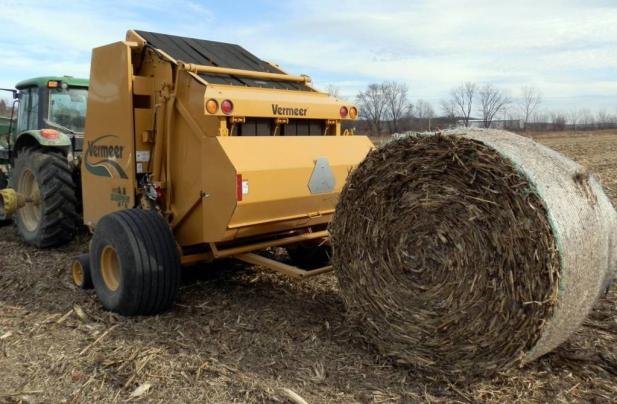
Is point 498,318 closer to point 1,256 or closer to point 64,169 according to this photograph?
point 64,169

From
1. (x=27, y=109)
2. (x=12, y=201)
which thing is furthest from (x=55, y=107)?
(x=12, y=201)

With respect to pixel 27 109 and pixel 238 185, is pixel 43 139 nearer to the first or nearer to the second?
pixel 27 109

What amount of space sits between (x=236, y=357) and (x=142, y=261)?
1.17 meters

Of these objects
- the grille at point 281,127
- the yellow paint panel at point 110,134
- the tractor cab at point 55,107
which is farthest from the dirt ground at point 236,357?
the tractor cab at point 55,107

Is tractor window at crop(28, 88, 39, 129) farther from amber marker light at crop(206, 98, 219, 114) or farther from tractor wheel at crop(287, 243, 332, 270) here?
amber marker light at crop(206, 98, 219, 114)

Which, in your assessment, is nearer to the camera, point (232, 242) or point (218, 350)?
point (218, 350)

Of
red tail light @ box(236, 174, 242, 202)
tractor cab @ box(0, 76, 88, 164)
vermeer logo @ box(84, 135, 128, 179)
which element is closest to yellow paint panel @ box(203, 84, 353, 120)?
red tail light @ box(236, 174, 242, 202)

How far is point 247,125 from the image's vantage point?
4.93m

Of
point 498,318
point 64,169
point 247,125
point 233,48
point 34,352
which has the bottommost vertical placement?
point 34,352

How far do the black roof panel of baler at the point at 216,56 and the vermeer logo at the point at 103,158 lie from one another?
96 cm

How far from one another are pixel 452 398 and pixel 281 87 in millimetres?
3292

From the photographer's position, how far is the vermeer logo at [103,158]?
17.6ft

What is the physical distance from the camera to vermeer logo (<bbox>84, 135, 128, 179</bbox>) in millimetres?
5352

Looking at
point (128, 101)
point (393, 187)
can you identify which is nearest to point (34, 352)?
point (128, 101)
